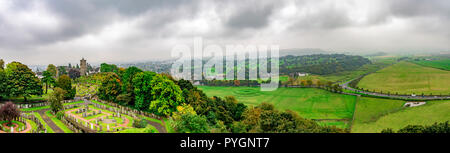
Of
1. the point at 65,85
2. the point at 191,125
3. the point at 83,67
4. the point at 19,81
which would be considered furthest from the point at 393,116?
the point at 83,67

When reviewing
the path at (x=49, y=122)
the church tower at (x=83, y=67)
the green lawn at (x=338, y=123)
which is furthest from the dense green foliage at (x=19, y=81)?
the green lawn at (x=338, y=123)

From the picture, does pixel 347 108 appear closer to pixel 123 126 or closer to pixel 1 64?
pixel 123 126

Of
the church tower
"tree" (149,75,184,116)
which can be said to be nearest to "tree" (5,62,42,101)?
"tree" (149,75,184,116)

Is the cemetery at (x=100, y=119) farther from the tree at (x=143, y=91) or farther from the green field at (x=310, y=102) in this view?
the green field at (x=310, y=102)

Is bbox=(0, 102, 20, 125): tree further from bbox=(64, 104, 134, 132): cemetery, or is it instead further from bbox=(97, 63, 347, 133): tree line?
bbox=(97, 63, 347, 133): tree line

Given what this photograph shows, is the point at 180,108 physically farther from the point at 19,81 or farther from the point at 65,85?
the point at 19,81
